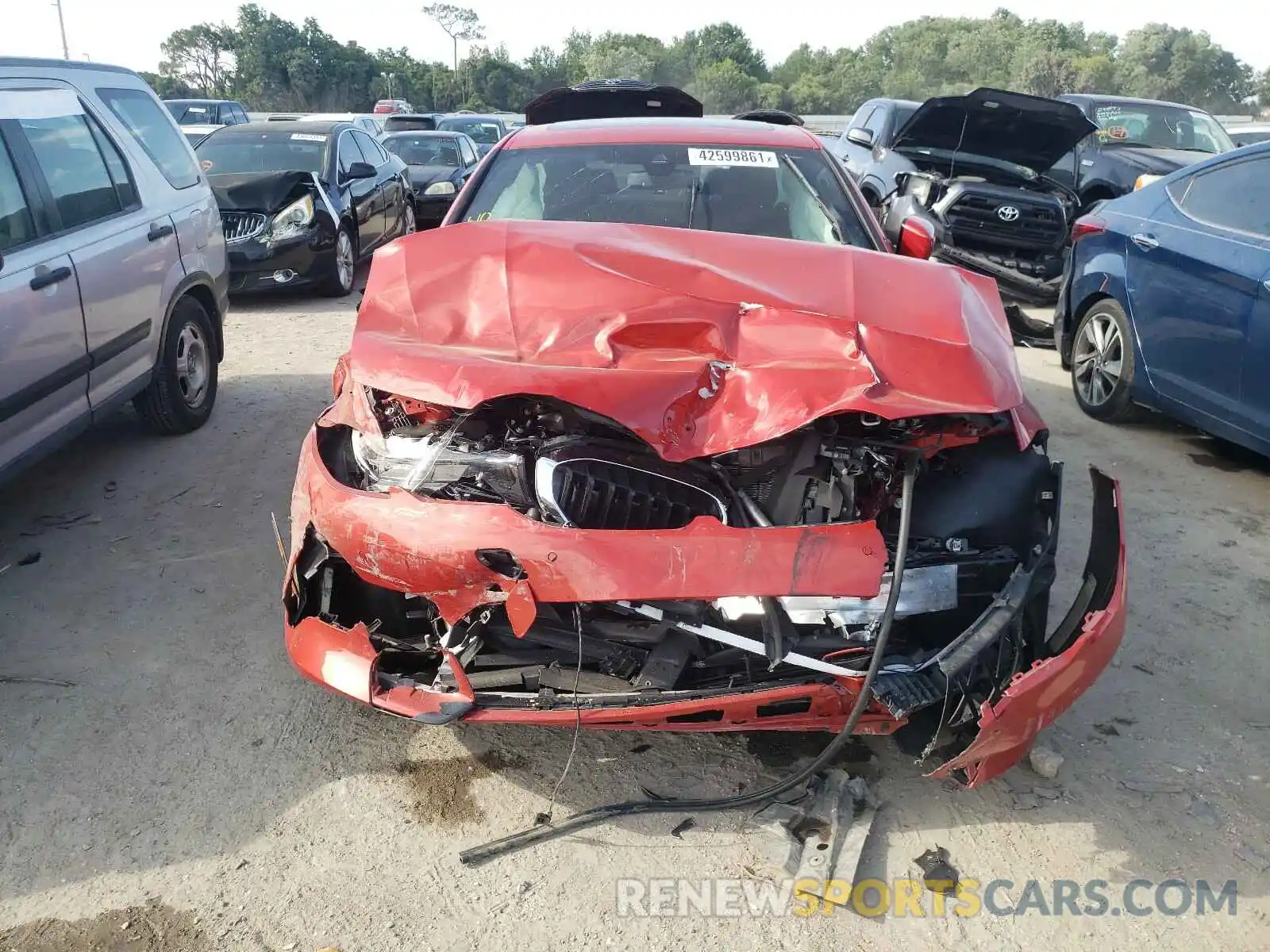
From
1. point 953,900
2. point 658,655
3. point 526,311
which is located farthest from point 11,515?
point 953,900

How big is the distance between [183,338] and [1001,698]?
15.0 ft

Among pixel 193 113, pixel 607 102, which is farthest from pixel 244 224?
pixel 193 113

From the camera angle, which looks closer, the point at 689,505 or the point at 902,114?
the point at 689,505

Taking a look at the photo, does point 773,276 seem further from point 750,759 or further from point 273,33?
point 273,33

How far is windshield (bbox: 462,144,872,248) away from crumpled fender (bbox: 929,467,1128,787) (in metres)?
1.64

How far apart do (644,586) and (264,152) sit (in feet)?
27.3

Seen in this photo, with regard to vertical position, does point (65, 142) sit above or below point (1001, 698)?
above

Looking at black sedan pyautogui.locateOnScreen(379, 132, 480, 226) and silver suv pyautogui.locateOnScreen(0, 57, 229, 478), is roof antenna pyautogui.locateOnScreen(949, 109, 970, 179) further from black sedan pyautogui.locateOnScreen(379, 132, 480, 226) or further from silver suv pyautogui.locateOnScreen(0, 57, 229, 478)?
black sedan pyautogui.locateOnScreen(379, 132, 480, 226)

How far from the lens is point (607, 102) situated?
729 cm

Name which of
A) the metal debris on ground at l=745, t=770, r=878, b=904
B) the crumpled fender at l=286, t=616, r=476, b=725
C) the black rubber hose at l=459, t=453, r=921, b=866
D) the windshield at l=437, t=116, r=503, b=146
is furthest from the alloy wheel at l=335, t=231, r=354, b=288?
the windshield at l=437, t=116, r=503, b=146

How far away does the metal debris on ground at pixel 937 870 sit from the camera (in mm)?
2346

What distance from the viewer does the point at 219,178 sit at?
27.8ft

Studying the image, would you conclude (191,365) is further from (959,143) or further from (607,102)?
(959,143)

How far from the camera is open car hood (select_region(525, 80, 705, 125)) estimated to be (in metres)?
7.12
